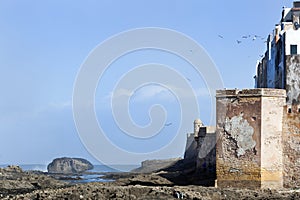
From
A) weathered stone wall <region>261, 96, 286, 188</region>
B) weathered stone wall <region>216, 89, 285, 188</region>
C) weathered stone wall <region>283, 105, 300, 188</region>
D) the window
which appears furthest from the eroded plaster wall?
the window

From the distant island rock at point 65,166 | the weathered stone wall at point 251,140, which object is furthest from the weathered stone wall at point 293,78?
the distant island rock at point 65,166

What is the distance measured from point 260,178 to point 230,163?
5.58 feet

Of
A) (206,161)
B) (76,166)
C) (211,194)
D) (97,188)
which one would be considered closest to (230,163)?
(211,194)

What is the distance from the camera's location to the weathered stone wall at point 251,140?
29.7m

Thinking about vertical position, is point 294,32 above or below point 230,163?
above

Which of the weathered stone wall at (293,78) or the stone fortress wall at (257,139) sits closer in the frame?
the stone fortress wall at (257,139)

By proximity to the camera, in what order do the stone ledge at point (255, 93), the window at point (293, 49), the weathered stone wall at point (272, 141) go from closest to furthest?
1. the weathered stone wall at point (272, 141)
2. the stone ledge at point (255, 93)
3. the window at point (293, 49)

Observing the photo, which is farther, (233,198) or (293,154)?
(293,154)

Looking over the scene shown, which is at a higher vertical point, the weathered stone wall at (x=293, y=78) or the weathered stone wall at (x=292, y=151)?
the weathered stone wall at (x=293, y=78)

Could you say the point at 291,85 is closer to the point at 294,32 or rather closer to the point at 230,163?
the point at 294,32

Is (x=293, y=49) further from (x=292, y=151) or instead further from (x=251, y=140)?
(x=251, y=140)

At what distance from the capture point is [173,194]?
88.9 feet

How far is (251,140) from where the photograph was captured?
1177 inches

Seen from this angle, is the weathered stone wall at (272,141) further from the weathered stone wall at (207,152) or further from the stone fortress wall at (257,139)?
the weathered stone wall at (207,152)
